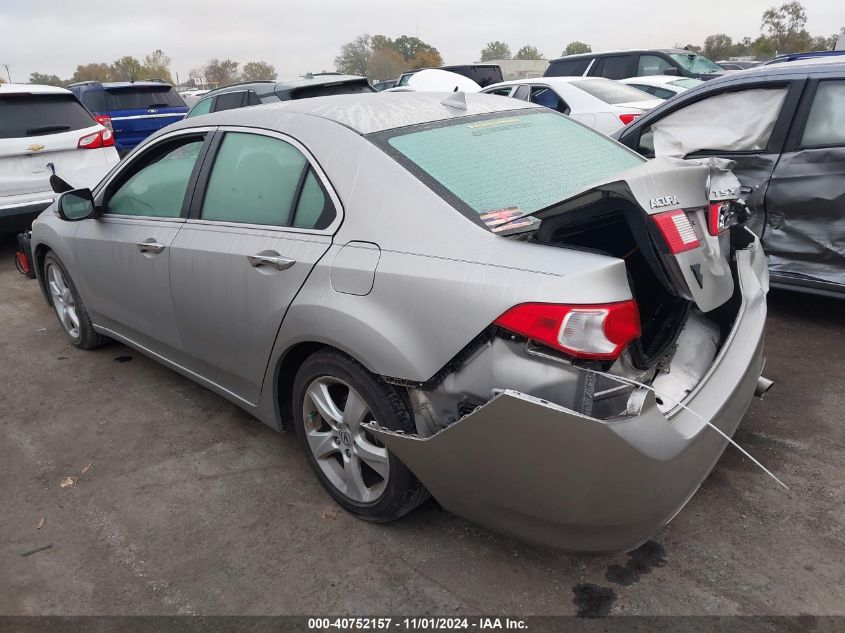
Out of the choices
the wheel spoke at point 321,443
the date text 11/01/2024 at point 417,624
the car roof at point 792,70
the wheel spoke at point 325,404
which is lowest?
the date text 11/01/2024 at point 417,624

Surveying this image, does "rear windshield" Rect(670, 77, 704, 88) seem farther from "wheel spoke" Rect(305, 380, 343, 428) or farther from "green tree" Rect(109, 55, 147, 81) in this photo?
"green tree" Rect(109, 55, 147, 81)

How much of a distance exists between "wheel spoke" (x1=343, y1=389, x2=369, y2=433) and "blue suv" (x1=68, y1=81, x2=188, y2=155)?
1048cm

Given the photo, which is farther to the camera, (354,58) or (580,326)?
(354,58)

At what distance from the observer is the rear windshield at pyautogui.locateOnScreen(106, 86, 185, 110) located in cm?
1160

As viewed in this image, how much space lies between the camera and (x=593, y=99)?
8.55m

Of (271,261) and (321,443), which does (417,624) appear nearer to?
(321,443)

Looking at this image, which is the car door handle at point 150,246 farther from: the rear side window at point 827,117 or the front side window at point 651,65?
the front side window at point 651,65

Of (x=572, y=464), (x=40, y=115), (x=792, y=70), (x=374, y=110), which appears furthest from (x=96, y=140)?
(x=572, y=464)

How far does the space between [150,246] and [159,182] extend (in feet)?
1.31

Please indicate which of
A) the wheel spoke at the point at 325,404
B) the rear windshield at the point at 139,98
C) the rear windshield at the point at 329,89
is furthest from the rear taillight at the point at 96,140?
the wheel spoke at the point at 325,404

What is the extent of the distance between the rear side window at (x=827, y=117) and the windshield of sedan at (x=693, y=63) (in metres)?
10.6

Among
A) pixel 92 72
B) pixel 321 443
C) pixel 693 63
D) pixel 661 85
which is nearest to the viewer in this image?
pixel 321 443

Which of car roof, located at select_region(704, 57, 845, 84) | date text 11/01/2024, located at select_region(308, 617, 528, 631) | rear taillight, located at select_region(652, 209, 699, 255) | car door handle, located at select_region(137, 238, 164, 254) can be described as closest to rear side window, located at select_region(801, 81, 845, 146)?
car roof, located at select_region(704, 57, 845, 84)

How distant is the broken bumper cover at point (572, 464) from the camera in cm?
182
